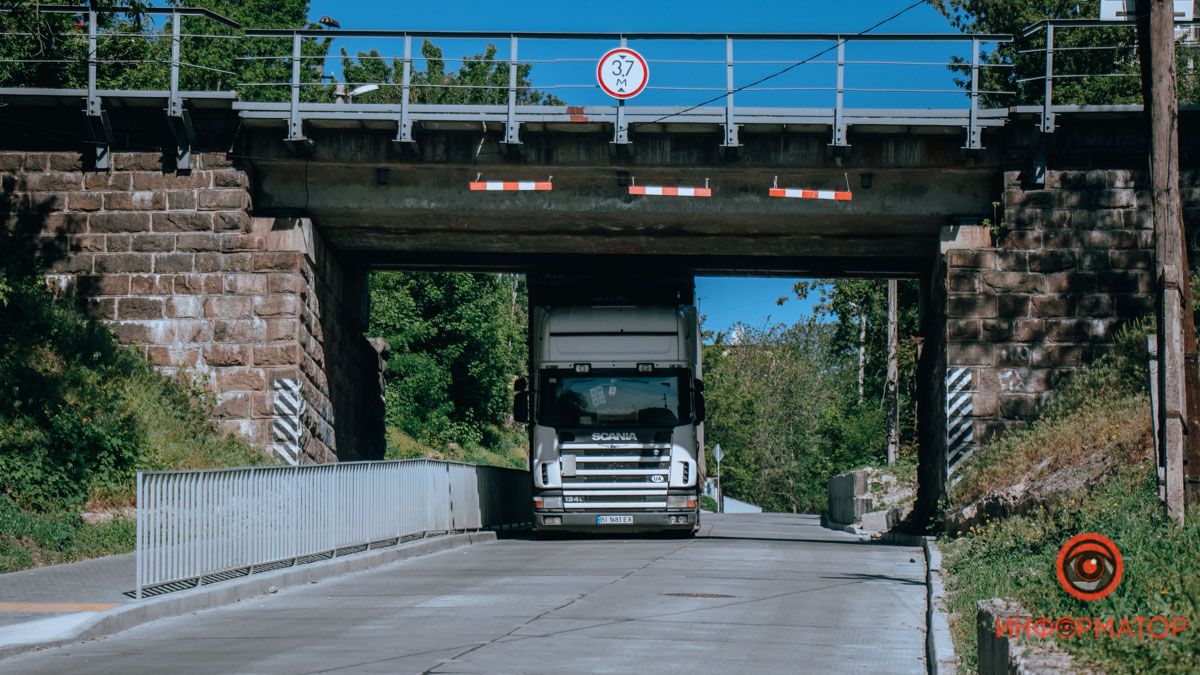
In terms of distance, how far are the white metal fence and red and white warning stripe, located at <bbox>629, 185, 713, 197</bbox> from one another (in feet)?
19.6

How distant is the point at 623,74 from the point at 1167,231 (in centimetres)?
1328

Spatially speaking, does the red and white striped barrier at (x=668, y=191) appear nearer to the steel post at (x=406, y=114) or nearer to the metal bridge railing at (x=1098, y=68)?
the steel post at (x=406, y=114)

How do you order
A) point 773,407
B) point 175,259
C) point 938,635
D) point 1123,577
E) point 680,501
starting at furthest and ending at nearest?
point 773,407 → point 175,259 → point 680,501 → point 938,635 → point 1123,577

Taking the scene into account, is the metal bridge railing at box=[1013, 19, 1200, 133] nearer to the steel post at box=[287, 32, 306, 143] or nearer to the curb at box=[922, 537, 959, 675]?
the steel post at box=[287, 32, 306, 143]

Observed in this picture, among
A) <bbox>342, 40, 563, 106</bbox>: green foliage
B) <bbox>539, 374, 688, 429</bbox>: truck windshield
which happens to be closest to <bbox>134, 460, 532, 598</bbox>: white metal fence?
<bbox>539, 374, 688, 429</bbox>: truck windshield

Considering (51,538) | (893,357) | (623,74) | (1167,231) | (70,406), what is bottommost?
(51,538)

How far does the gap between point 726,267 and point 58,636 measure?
22.0 meters

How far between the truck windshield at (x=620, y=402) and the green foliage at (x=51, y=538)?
758 cm

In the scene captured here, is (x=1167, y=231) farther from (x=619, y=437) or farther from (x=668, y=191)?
(x=668, y=191)

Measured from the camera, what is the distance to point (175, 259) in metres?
26.3

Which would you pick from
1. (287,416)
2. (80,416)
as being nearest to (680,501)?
(287,416)

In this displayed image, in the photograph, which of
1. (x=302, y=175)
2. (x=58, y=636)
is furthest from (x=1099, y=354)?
(x=58, y=636)

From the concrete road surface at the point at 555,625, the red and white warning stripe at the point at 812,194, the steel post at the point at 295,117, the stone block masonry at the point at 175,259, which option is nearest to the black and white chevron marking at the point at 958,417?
the red and white warning stripe at the point at 812,194

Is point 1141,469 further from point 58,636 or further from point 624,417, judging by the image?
point 58,636
